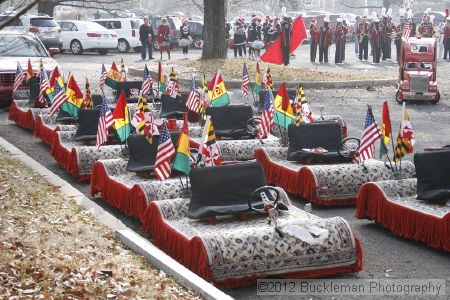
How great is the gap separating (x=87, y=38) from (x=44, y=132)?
25481mm

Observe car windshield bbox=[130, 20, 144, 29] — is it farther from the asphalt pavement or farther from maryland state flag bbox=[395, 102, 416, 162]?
maryland state flag bbox=[395, 102, 416, 162]

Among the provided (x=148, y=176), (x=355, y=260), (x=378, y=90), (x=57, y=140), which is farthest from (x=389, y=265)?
(x=378, y=90)

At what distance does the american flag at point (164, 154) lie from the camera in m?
11.3

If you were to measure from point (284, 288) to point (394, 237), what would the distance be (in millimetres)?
2439

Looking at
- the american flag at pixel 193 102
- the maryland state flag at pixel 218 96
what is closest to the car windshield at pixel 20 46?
the maryland state flag at pixel 218 96

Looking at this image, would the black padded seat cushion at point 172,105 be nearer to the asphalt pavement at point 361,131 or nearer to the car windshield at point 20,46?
the asphalt pavement at point 361,131

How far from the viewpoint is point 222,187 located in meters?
10.4

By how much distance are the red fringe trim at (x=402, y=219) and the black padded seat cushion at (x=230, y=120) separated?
5.24m

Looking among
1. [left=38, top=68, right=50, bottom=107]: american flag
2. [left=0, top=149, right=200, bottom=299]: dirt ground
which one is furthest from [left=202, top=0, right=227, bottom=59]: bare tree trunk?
[left=0, top=149, right=200, bottom=299]: dirt ground

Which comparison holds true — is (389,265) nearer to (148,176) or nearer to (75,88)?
(148,176)

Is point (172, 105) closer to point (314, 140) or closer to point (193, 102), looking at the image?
point (193, 102)

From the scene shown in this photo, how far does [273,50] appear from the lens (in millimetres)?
30375

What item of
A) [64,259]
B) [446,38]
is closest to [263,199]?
[64,259]

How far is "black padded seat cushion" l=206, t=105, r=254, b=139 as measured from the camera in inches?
650
